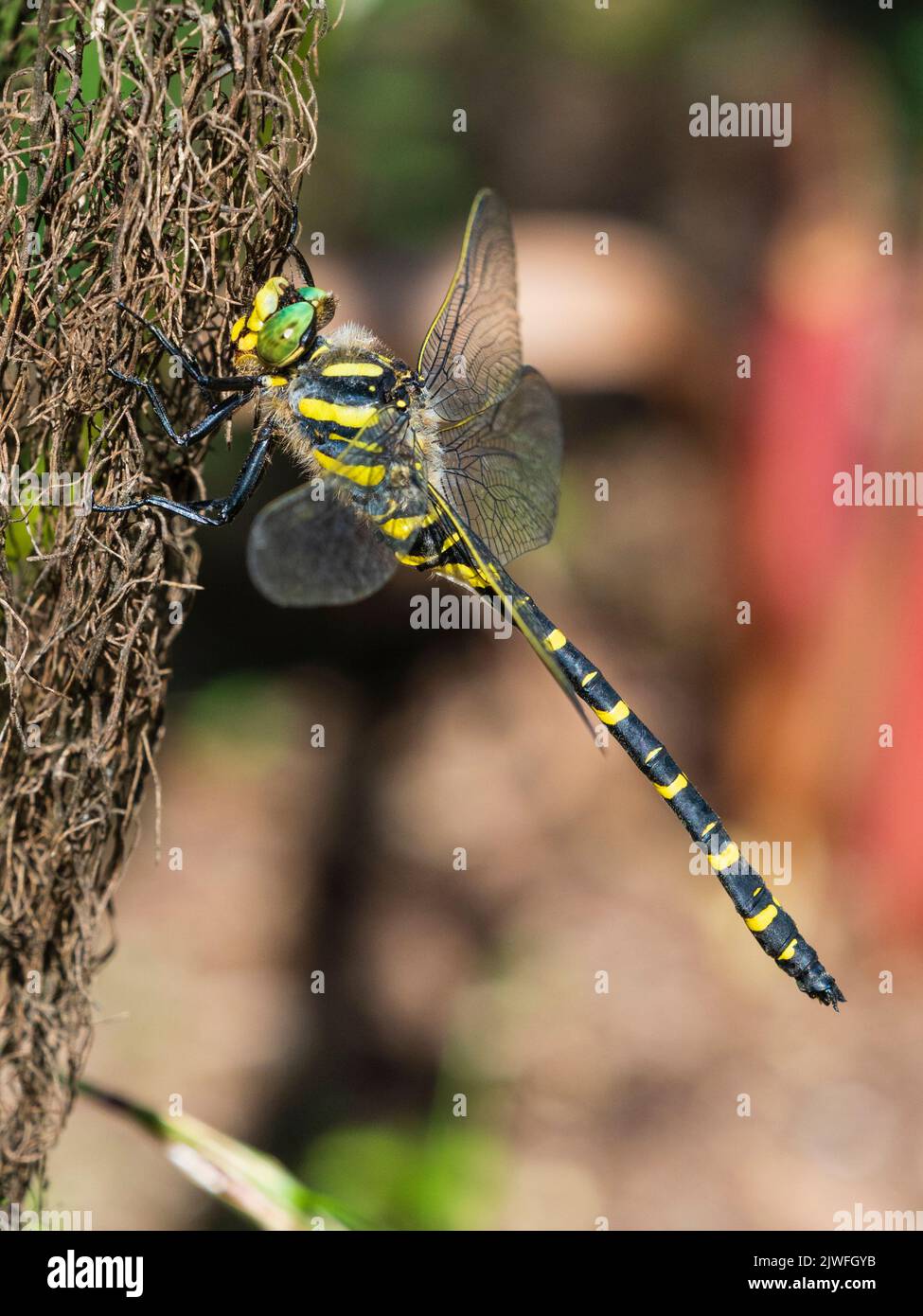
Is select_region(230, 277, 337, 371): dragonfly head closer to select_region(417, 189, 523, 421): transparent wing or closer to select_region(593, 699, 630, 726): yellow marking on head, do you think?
select_region(417, 189, 523, 421): transparent wing

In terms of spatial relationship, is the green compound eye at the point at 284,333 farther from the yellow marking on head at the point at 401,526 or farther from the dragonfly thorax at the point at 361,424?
the yellow marking on head at the point at 401,526

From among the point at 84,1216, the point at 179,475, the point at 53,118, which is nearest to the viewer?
the point at 53,118

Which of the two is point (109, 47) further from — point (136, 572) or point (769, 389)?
point (769, 389)

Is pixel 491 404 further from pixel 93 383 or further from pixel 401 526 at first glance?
pixel 93 383

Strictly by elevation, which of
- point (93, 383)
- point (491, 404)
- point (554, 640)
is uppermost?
point (491, 404)

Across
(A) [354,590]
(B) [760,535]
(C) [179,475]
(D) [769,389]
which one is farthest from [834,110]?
(C) [179,475]

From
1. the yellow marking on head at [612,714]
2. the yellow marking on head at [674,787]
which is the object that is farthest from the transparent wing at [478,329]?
the yellow marking on head at [674,787]

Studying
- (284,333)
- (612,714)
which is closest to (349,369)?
(284,333)
